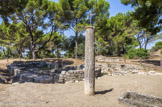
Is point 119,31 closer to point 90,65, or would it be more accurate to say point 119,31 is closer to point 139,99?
point 90,65

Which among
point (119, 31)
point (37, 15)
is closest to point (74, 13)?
point (37, 15)

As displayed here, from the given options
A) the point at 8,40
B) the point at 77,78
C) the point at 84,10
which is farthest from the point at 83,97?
the point at 8,40

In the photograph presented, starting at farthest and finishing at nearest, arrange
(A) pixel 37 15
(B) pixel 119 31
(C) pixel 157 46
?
(C) pixel 157 46
(B) pixel 119 31
(A) pixel 37 15

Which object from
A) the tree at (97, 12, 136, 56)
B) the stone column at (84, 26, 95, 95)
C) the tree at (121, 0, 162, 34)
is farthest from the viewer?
the tree at (97, 12, 136, 56)

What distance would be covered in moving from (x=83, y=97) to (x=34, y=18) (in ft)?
55.8

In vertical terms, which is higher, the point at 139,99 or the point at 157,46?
the point at 157,46

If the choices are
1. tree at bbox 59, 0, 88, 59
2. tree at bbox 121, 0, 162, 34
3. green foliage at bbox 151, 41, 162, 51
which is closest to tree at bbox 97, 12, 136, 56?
tree at bbox 59, 0, 88, 59

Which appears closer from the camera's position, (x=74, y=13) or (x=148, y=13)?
(x=148, y=13)

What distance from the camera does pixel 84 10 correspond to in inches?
687

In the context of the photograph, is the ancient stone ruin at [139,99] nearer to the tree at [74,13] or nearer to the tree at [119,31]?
the tree at [74,13]

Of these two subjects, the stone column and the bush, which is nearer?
the stone column

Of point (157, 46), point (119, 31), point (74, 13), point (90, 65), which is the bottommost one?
point (90, 65)

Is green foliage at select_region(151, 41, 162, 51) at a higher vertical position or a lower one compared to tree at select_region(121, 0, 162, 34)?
lower

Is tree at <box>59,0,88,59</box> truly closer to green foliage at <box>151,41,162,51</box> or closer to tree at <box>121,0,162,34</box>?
tree at <box>121,0,162,34</box>
